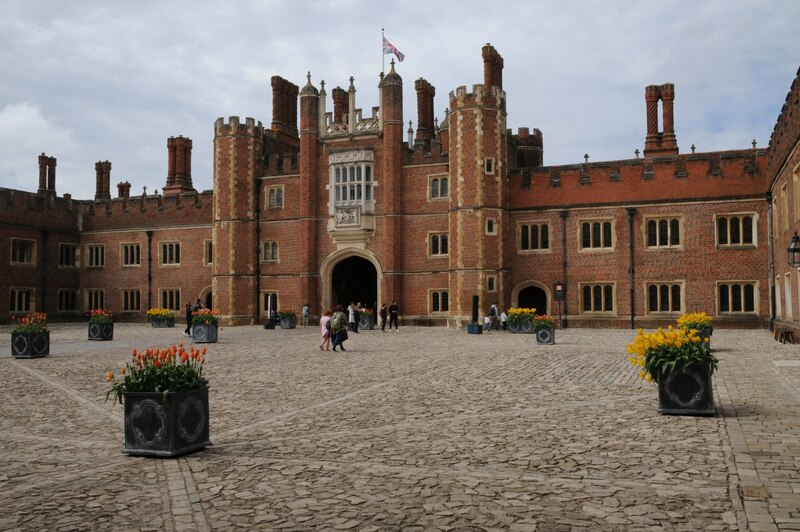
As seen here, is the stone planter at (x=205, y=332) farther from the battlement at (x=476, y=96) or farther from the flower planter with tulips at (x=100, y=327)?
the battlement at (x=476, y=96)

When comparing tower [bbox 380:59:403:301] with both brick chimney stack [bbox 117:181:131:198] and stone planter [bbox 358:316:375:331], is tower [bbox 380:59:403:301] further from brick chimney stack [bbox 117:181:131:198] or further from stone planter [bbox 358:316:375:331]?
brick chimney stack [bbox 117:181:131:198]

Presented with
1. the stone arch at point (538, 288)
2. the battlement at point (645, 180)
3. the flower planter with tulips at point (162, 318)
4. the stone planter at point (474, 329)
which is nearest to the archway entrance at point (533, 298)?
the stone arch at point (538, 288)

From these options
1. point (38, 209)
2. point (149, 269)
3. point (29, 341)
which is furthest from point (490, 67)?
point (38, 209)

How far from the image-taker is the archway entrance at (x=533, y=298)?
3700 cm

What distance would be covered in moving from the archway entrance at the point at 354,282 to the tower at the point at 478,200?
7.05 m

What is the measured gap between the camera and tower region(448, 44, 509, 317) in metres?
34.8

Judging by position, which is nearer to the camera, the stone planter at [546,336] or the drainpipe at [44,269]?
the stone planter at [546,336]

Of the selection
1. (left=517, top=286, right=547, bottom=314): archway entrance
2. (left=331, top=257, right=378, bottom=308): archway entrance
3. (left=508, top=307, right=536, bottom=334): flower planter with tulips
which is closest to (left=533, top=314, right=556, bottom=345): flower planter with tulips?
(left=508, top=307, right=536, bottom=334): flower planter with tulips

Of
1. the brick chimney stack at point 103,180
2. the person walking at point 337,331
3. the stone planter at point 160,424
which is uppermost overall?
the brick chimney stack at point 103,180

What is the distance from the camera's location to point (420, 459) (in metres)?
7.38

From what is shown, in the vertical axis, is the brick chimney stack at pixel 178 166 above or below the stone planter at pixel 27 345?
above

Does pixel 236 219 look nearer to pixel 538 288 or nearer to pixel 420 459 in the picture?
pixel 538 288

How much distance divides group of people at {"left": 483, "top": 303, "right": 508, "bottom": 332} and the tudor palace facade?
0.88 metres

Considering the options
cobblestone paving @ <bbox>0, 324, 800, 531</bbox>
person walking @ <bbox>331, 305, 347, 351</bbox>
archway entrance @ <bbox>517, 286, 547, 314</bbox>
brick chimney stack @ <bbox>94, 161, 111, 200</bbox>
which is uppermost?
brick chimney stack @ <bbox>94, 161, 111, 200</bbox>
